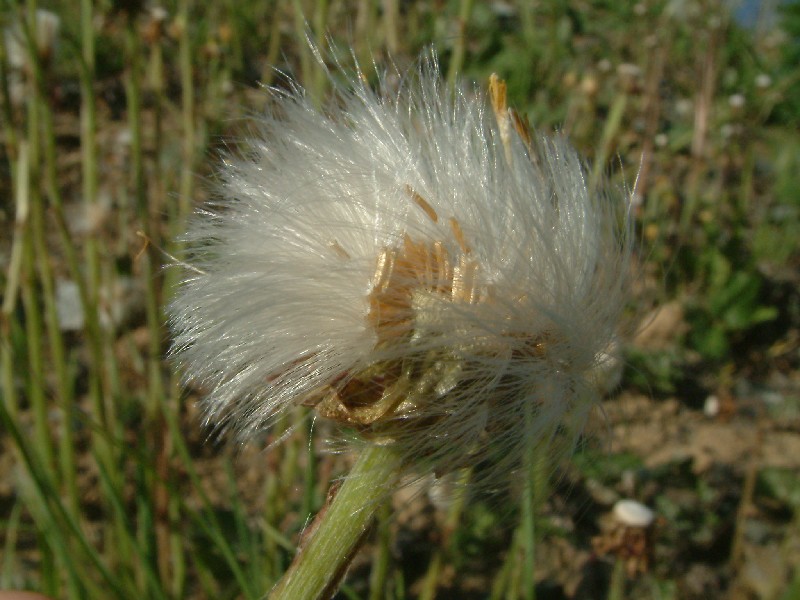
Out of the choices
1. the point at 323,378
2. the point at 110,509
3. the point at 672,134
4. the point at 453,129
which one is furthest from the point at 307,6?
the point at 323,378

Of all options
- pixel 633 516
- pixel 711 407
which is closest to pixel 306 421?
pixel 633 516

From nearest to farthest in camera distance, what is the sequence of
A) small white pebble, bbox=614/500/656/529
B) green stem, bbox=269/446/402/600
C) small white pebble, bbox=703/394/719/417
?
green stem, bbox=269/446/402/600
small white pebble, bbox=614/500/656/529
small white pebble, bbox=703/394/719/417

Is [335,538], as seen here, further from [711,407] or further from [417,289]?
[711,407]

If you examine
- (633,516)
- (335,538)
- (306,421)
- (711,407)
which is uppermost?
(335,538)

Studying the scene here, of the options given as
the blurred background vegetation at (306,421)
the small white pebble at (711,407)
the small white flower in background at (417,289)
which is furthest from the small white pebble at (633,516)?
the small white pebble at (711,407)

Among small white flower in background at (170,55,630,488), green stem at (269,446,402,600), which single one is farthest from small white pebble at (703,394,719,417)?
green stem at (269,446,402,600)

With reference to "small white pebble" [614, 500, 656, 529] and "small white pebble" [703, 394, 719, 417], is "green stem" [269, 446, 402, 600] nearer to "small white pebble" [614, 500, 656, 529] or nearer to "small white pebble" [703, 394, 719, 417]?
"small white pebble" [614, 500, 656, 529]
